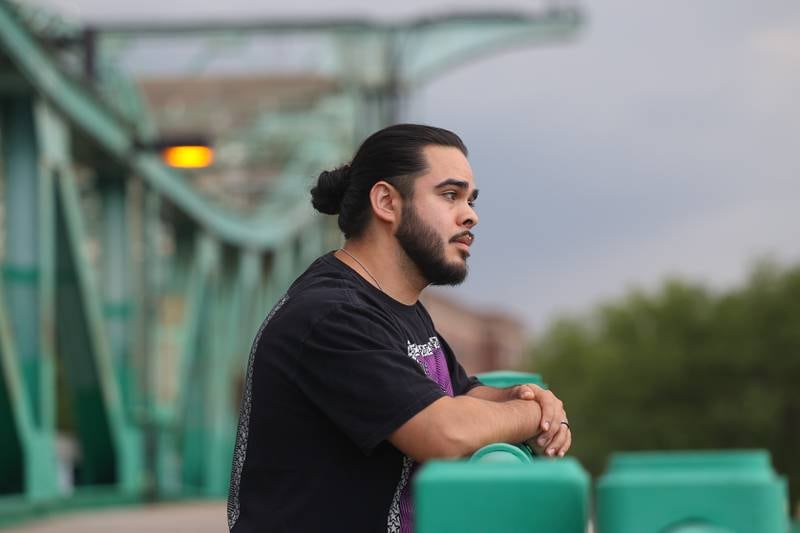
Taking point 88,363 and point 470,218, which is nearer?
point 470,218

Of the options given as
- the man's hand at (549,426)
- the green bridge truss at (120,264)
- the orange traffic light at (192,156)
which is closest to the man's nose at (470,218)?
the man's hand at (549,426)

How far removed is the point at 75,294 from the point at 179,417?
24.7ft

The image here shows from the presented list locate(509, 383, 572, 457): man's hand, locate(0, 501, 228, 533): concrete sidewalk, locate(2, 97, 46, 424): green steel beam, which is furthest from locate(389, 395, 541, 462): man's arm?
locate(2, 97, 46, 424): green steel beam

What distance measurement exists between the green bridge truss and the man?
75 cm

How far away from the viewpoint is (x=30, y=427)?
11711 millimetres

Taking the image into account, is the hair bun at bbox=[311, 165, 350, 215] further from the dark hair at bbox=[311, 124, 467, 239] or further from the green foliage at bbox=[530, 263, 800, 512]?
the green foliage at bbox=[530, 263, 800, 512]

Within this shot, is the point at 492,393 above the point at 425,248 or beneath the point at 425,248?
beneath

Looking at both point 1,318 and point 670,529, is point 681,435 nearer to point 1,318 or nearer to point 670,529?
point 1,318

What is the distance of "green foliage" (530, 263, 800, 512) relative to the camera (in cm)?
4188

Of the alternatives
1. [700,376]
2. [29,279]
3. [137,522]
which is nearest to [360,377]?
[29,279]

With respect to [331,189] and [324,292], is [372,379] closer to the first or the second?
[324,292]

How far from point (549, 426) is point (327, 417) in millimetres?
358

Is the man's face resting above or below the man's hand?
above

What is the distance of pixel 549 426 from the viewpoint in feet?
7.88
